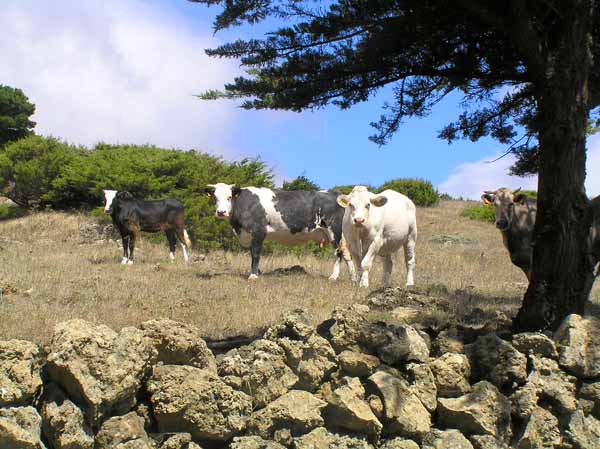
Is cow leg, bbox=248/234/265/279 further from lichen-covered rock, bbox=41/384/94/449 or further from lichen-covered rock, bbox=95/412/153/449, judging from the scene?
lichen-covered rock, bbox=41/384/94/449

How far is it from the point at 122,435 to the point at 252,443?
101 centimetres

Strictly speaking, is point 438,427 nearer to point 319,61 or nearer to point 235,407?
point 235,407

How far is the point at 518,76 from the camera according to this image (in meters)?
7.95

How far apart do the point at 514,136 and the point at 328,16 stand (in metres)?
3.02

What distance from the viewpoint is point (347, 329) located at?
6.36 meters

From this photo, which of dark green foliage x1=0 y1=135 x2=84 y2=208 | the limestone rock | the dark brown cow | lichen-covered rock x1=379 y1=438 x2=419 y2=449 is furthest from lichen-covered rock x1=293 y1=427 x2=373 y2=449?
dark green foliage x1=0 y1=135 x2=84 y2=208

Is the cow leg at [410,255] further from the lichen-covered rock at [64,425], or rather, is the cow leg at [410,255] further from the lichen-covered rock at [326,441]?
the lichen-covered rock at [64,425]

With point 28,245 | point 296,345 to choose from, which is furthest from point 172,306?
point 28,245

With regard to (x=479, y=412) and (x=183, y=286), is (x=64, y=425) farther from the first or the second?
(x=183, y=286)

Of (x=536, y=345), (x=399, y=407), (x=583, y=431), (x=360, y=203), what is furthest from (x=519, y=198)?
(x=399, y=407)

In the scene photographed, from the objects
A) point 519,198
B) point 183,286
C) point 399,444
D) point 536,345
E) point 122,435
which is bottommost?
point 399,444

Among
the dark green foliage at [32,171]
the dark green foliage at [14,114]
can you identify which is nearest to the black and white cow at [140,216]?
the dark green foliage at [32,171]

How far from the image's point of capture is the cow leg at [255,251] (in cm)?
1197

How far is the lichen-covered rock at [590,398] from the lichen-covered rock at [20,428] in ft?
16.4
